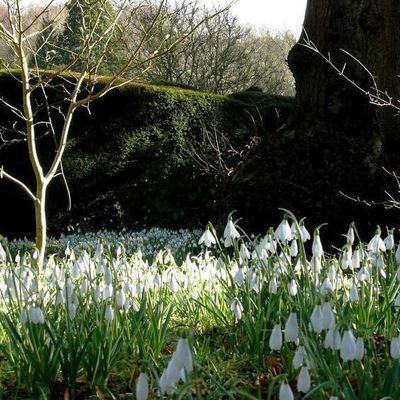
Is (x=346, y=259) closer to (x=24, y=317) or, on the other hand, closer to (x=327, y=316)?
(x=327, y=316)

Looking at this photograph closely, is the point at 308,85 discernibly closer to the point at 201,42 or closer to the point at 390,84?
the point at 390,84

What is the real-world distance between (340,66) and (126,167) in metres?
4.57

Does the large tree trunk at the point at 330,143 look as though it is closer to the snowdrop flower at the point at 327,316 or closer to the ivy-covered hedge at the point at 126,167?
the ivy-covered hedge at the point at 126,167

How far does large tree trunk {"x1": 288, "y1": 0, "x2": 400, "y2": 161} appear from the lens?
7027 mm

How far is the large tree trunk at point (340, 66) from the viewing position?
703cm

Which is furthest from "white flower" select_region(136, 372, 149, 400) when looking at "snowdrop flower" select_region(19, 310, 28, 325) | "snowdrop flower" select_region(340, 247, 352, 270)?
"snowdrop flower" select_region(340, 247, 352, 270)

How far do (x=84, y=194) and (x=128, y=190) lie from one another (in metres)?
0.67

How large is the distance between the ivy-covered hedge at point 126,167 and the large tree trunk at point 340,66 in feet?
10.7

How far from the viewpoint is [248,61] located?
19688 millimetres

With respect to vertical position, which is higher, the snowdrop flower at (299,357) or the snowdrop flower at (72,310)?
the snowdrop flower at (299,357)

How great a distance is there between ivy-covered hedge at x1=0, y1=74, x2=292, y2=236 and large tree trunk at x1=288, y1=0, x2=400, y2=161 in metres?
3.26

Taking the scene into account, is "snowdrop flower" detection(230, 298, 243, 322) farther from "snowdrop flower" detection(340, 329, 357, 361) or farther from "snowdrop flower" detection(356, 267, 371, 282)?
"snowdrop flower" detection(340, 329, 357, 361)

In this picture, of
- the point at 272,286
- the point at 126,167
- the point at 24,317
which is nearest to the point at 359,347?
the point at 272,286

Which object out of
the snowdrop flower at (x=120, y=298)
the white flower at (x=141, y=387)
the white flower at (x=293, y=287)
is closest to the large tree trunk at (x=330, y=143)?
the white flower at (x=293, y=287)
